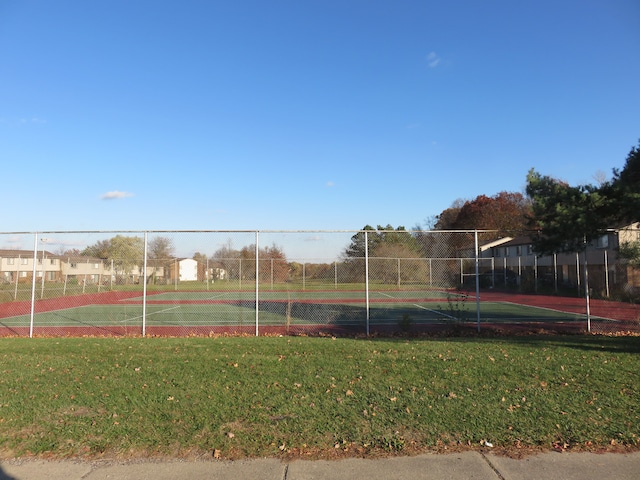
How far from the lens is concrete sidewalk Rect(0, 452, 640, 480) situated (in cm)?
352

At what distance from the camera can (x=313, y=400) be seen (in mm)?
5168

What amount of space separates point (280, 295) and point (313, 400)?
65.5 feet

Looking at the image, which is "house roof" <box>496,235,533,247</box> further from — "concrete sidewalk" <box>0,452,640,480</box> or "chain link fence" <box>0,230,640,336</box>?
"concrete sidewalk" <box>0,452,640,480</box>

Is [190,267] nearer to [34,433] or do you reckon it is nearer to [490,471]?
[34,433]

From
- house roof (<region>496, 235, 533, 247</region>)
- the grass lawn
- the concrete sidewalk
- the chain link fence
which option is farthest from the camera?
house roof (<region>496, 235, 533, 247</region>)

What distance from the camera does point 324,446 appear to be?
4.02 m

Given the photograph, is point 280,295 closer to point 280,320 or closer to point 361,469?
point 280,320

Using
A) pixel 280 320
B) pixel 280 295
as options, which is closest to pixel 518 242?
pixel 280 295

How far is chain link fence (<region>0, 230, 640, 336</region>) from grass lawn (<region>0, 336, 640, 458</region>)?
323 centimetres

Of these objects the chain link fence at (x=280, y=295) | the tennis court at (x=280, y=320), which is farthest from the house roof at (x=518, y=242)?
the tennis court at (x=280, y=320)

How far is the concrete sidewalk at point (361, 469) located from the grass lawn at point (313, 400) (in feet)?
0.62

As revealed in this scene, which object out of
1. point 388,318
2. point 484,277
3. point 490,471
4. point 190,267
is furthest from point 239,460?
point 484,277

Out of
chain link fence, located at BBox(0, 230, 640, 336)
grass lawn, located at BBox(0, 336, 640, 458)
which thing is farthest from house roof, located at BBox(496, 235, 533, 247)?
grass lawn, located at BBox(0, 336, 640, 458)

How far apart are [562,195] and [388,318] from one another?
8057 millimetres
